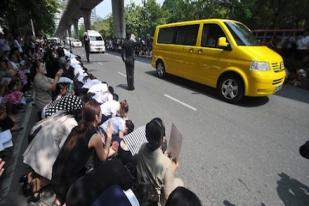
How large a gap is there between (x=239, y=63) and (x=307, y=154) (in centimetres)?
435

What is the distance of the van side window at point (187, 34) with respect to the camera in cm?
812

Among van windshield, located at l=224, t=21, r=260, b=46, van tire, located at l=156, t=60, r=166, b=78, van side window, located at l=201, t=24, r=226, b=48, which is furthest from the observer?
van tire, located at l=156, t=60, r=166, b=78

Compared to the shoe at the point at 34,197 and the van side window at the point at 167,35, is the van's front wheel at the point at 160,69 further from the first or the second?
the shoe at the point at 34,197

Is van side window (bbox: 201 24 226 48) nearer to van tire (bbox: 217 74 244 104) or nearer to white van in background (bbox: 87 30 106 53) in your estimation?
van tire (bbox: 217 74 244 104)

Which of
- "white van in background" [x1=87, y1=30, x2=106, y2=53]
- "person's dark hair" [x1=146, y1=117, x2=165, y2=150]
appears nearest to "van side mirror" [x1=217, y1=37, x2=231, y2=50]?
"person's dark hair" [x1=146, y1=117, x2=165, y2=150]

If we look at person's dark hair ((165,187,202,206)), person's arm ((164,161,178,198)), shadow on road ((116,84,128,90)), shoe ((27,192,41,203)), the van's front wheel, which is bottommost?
shadow on road ((116,84,128,90))

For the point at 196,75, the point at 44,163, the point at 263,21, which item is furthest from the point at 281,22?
the point at 44,163

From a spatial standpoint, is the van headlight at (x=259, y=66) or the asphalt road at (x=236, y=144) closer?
the asphalt road at (x=236, y=144)

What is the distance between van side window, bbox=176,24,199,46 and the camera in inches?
320

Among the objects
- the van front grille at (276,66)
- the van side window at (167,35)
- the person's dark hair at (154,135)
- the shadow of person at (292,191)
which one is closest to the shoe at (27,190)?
the person's dark hair at (154,135)

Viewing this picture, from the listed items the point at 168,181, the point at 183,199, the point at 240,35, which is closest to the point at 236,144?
the point at 168,181

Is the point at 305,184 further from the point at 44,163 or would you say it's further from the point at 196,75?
the point at 196,75

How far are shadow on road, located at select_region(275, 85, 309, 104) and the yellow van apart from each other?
1172mm

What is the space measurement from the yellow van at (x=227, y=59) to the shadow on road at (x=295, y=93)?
1172mm
